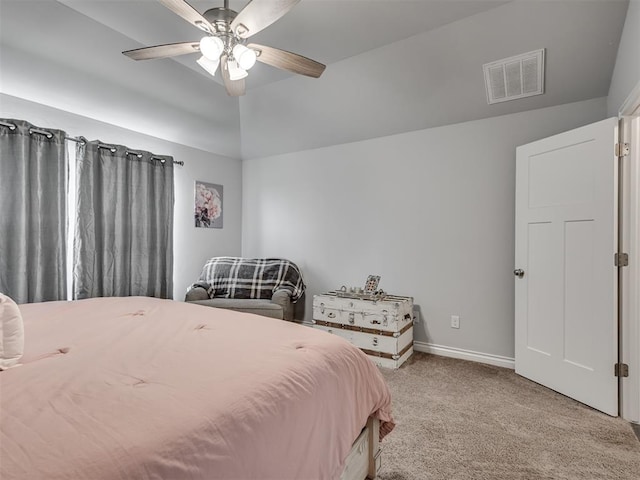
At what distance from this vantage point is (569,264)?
95.3 inches

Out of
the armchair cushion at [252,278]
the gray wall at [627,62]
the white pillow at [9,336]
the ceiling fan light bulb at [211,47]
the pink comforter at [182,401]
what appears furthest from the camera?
the armchair cushion at [252,278]

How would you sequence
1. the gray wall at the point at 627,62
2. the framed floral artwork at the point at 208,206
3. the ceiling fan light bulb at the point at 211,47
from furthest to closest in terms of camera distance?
the framed floral artwork at the point at 208,206 < the gray wall at the point at 627,62 < the ceiling fan light bulb at the point at 211,47

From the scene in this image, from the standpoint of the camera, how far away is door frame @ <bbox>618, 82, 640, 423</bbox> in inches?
80.6

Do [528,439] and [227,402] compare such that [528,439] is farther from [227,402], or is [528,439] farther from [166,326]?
[166,326]

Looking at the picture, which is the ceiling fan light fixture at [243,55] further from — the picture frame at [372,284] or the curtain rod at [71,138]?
the picture frame at [372,284]

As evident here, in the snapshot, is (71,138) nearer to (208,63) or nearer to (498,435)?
(208,63)

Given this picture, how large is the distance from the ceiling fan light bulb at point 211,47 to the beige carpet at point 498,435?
222 centimetres

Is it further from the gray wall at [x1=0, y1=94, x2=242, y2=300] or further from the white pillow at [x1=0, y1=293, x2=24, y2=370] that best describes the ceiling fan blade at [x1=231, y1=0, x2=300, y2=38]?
the gray wall at [x1=0, y1=94, x2=242, y2=300]

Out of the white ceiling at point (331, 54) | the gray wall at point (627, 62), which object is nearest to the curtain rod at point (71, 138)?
the white ceiling at point (331, 54)

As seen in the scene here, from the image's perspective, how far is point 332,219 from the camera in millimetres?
3949

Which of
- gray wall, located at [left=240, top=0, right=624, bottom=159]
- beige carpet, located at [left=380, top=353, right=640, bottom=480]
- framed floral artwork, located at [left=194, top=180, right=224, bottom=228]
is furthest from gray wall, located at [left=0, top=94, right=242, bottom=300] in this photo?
beige carpet, located at [left=380, top=353, right=640, bottom=480]

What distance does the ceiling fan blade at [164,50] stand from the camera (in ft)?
5.83

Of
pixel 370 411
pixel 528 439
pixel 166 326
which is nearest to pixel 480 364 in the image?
pixel 528 439

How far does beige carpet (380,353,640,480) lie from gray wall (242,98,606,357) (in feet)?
2.40
